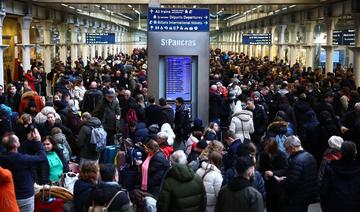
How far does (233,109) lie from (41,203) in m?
8.36

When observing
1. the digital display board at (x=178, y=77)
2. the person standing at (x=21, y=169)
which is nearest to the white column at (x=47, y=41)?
the digital display board at (x=178, y=77)

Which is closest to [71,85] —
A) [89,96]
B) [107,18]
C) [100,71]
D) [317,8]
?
[89,96]

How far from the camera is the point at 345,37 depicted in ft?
76.0

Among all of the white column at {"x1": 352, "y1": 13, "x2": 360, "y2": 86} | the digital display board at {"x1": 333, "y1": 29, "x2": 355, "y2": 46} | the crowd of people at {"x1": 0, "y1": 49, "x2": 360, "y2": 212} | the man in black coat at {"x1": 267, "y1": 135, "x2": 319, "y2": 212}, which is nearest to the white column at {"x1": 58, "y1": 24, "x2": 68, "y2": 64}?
the digital display board at {"x1": 333, "y1": 29, "x2": 355, "y2": 46}

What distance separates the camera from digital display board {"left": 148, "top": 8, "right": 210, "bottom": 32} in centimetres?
1581

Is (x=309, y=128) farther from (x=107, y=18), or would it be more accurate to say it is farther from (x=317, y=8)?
(x=107, y=18)

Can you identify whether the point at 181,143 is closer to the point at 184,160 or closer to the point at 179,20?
the point at 179,20

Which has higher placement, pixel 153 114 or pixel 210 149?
pixel 210 149

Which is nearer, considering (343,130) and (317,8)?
(343,130)

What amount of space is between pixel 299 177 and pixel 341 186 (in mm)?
602

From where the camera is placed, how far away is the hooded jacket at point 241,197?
6.48 m

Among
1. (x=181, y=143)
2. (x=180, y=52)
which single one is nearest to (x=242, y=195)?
(x=181, y=143)

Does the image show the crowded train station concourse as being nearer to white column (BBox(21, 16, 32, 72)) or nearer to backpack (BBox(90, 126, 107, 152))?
backpack (BBox(90, 126, 107, 152))

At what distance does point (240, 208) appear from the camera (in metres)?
6.50
